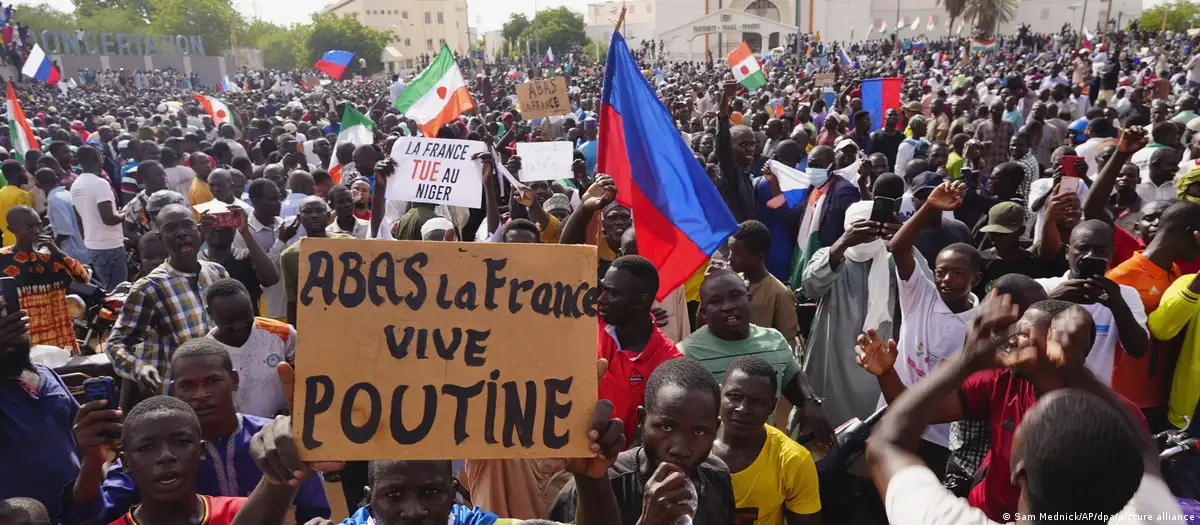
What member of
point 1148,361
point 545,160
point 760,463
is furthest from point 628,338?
point 545,160

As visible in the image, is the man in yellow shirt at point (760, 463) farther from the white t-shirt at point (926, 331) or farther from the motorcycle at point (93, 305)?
the motorcycle at point (93, 305)

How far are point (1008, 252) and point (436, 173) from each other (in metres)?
3.98

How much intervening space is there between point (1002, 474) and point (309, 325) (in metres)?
2.17

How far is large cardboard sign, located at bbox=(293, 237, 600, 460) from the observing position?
6.84 feet

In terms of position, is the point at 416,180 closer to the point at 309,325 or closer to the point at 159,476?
the point at 159,476

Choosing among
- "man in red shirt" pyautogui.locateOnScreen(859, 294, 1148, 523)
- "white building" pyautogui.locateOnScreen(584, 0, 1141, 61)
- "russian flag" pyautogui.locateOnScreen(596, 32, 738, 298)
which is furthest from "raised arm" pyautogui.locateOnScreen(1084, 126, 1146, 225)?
"white building" pyautogui.locateOnScreen(584, 0, 1141, 61)

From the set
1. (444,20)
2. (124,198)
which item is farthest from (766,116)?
(444,20)

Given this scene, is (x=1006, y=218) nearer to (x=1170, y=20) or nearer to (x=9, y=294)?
(x=9, y=294)

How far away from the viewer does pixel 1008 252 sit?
4.84 metres

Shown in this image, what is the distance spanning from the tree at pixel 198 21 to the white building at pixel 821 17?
123 ft

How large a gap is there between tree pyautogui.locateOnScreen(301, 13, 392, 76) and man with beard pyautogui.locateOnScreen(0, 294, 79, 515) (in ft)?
219

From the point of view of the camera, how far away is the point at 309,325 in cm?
209

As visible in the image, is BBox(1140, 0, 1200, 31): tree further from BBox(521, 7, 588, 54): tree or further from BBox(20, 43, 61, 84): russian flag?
BBox(20, 43, 61, 84): russian flag

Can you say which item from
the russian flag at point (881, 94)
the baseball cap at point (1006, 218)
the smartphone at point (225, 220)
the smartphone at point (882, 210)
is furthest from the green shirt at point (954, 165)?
the smartphone at point (225, 220)
